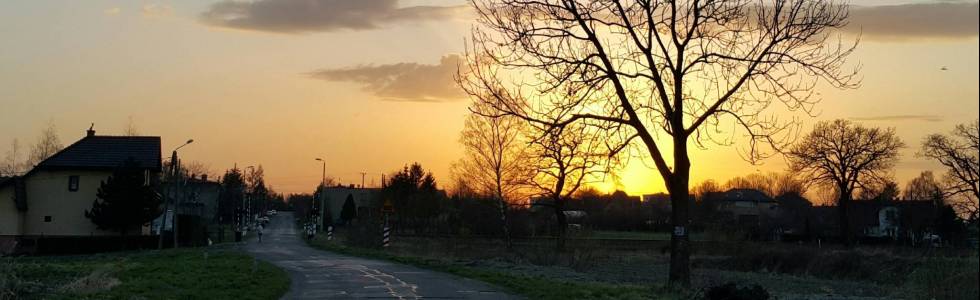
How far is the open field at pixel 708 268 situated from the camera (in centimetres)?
1798

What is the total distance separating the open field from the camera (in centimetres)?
1798

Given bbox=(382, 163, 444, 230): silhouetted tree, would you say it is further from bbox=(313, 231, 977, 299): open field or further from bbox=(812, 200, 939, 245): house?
bbox=(812, 200, 939, 245): house

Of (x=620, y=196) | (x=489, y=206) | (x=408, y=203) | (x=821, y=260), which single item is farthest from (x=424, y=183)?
(x=821, y=260)

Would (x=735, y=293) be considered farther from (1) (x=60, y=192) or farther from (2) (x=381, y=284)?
(1) (x=60, y=192)

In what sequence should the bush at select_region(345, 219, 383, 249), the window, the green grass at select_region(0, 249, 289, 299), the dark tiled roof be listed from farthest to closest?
the dark tiled roof, the window, the bush at select_region(345, 219, 383, 249), the green grass at select_region(0, 249, 289, 299)

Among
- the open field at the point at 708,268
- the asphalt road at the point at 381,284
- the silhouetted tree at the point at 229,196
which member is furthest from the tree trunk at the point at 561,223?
the silhouetted tree at the point at 229,196

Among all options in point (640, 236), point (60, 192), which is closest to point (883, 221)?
point (640, 236)

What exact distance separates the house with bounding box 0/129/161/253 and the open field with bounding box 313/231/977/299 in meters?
20.4

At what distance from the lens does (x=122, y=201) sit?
189 feet

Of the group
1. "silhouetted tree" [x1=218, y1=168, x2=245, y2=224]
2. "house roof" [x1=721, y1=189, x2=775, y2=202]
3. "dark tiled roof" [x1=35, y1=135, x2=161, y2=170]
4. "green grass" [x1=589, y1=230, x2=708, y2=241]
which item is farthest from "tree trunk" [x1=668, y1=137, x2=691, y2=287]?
"house roof" [x1=721, y1=189, x2=775, y2=202]

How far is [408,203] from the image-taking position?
86000 mm

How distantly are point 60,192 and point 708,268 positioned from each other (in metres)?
42.9

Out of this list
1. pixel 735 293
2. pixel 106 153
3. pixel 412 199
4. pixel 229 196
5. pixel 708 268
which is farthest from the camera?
pixel 229 196

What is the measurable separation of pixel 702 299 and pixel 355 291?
793 centimetres
